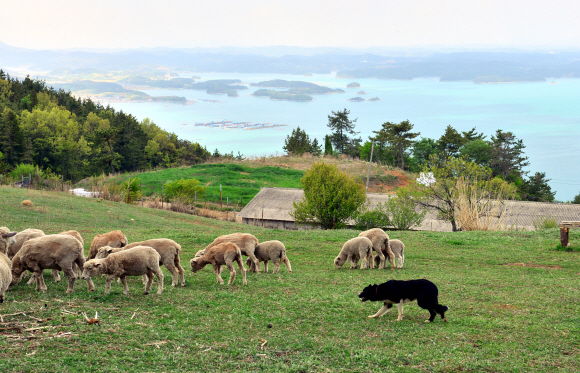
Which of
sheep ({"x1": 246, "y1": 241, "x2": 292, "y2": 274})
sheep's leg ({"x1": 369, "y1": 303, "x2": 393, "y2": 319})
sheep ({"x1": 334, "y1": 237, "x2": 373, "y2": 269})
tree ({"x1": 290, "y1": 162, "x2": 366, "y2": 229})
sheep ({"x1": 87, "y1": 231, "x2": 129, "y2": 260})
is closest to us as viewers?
sheep's leg ({"x1": 369, "y1": 303, "x2": 393, "y2": 319})

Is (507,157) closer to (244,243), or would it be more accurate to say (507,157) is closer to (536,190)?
(536,190)

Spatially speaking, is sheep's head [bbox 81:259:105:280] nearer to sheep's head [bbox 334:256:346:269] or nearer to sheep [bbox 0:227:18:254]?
sheep [bbox 0:227:18:254]

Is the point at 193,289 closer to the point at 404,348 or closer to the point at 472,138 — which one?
the point at 404,348

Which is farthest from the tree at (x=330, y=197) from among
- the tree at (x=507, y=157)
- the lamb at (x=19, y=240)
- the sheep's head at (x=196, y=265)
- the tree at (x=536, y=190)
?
the tree at (x=507, y=157)

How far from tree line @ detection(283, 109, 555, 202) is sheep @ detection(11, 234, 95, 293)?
62.5m

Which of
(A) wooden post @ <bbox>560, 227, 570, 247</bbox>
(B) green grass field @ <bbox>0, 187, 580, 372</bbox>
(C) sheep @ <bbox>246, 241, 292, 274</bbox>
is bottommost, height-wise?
(B) green grass field @ <bbox>0, 187, 580, 372</bbox>

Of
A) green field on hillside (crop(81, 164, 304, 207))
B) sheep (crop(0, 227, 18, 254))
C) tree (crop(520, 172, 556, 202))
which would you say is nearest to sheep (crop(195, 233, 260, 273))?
sheep (crop(0, 227, 18, 254))

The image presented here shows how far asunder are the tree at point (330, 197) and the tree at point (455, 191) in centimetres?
445

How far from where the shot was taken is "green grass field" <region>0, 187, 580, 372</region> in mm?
6668

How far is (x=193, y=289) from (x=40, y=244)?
3.57m

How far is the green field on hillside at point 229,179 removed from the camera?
5223cm

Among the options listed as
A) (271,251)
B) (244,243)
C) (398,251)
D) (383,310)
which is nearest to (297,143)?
(398,251)

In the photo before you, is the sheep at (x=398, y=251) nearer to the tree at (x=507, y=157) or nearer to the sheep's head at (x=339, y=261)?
the sheep's head at (x=339, y=261)

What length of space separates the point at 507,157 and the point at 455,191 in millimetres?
54842
